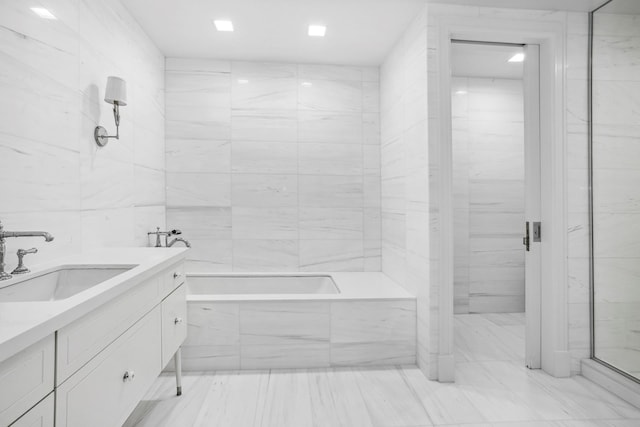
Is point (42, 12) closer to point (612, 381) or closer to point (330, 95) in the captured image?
point (330, 95)

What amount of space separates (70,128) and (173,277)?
91 cm

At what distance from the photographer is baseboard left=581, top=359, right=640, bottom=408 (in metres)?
2.05

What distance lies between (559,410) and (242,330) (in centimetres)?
191

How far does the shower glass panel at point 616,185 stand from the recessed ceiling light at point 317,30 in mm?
A: 1818

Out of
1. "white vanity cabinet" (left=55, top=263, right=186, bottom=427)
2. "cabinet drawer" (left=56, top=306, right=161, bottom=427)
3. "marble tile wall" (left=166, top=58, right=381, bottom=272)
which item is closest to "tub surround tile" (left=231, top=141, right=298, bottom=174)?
"marble tile wall" (left=166, top=58, right=381, bottom=272)

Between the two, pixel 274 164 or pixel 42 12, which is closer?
pixel 42 12

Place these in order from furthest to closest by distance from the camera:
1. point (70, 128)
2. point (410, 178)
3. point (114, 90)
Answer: point (410, 178)
point (114, 90)
point (70, 128)

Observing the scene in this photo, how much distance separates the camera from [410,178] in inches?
107

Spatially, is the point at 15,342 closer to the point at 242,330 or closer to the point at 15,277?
the point at 15,277

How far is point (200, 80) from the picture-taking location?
11.1ft

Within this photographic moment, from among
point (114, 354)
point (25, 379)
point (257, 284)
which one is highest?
point (25, 379)

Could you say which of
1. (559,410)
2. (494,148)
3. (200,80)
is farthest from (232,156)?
(559,410)

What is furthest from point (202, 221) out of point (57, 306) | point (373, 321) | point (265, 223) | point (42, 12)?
point (57, 306)

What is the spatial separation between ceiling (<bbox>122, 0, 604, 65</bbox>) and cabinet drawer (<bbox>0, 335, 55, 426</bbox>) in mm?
2291
